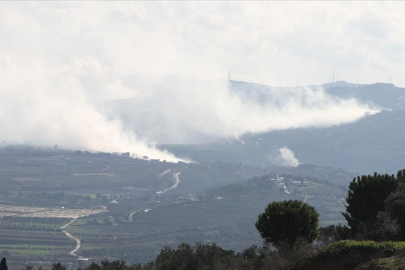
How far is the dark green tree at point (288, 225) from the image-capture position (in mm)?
69125

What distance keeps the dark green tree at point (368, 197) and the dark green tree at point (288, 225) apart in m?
6.49

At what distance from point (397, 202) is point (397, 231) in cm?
623

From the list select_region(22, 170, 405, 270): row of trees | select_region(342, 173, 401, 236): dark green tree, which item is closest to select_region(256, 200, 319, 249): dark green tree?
select_region(22, 170, 405, 270): row of trees

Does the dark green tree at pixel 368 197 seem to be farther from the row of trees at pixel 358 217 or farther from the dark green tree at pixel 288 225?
the dark green tree at pixel 288 225

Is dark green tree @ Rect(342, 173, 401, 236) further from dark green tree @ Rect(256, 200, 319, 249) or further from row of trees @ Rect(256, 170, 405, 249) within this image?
dark green tree @ Rect(256, 200, 319, 249)

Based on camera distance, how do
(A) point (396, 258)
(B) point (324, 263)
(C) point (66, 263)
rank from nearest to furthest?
(A) point (396, 258) < (B) point (324, 263) < (C) point (66, 263)

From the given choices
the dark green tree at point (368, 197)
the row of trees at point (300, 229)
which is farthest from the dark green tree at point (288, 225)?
the dark green tree at point (368, 197)

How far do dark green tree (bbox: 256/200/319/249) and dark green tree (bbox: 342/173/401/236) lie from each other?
649 centimetres

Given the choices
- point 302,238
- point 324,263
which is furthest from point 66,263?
point 324,263

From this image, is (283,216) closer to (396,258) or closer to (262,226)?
(262,226)

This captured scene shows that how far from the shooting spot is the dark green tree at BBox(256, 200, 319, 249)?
6912 cm

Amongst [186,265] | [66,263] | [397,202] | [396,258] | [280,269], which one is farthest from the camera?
[66,263]

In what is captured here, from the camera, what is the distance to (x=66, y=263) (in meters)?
194

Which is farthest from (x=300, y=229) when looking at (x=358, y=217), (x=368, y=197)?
(x=368, y=197)
